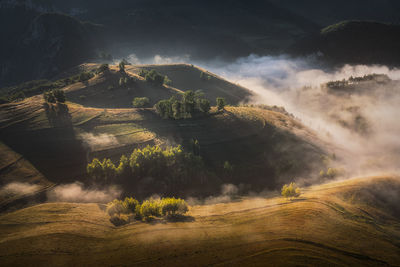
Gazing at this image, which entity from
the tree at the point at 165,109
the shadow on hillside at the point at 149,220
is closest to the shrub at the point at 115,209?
the shadow on hillside at the point at 149,220

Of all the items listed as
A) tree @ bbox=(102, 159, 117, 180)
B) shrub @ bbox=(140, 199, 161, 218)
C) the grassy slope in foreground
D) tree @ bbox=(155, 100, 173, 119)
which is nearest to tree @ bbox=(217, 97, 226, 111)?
tree @ bbox=(155, 100, 173, 119)

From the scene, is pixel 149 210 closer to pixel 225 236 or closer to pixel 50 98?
pixel 225 236

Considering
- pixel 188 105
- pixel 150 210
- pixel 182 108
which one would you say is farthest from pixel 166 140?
pixel 150 210

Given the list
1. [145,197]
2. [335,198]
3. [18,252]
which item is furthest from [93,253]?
[335,198]

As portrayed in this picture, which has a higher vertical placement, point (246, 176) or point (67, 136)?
point (67, 136)

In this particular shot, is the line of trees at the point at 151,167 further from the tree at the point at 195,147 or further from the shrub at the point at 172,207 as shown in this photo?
the shrub at the point at 172,207

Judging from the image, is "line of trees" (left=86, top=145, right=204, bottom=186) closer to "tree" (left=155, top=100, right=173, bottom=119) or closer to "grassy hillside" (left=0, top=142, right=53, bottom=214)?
"grassy hillside" (left=0, top=142, right=53, bottom=214)

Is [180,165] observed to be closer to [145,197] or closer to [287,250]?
[145,197]
